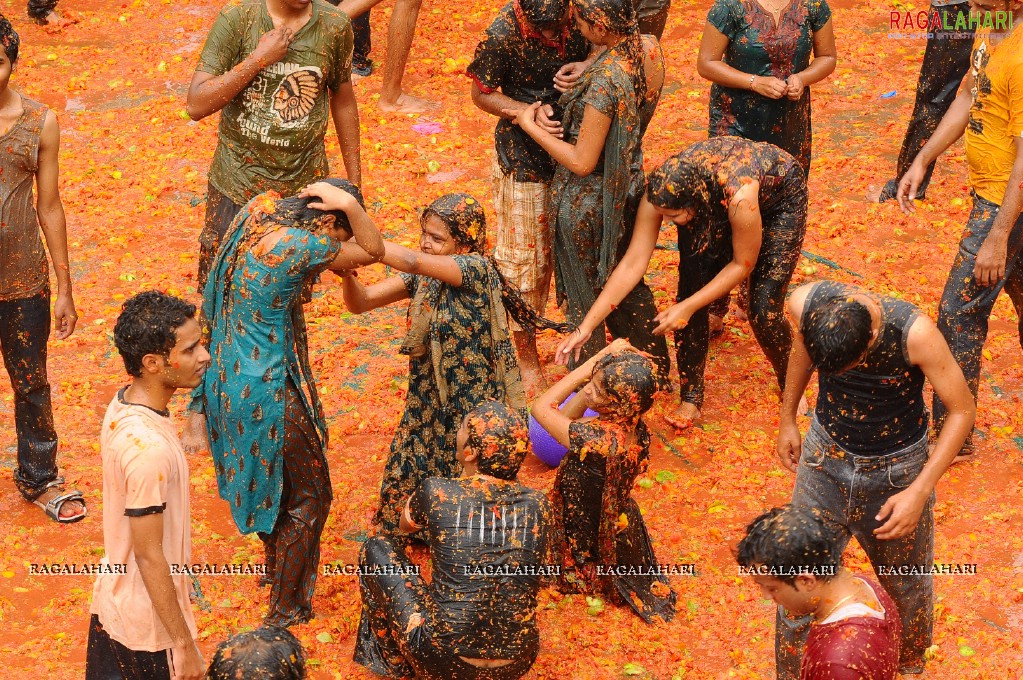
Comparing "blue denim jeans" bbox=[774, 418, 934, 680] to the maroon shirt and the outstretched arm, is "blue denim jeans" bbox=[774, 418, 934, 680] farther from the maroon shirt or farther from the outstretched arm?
the outstretched arm

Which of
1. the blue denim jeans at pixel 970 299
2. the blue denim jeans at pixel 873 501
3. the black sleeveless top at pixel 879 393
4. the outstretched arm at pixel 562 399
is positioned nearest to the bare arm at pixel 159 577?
A: the outstretched arm at pixel 562 399

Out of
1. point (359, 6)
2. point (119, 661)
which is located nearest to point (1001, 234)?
point (119, 661)

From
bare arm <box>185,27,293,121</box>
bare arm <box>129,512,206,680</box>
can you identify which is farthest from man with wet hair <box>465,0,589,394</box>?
bare arm <box>129,512,206,680</box>

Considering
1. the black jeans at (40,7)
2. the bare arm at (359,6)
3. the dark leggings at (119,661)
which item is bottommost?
the black jeans at (40,7)

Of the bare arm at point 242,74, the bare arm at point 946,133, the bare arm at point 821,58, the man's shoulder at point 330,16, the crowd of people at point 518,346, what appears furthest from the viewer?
the bare arm at point 821,58

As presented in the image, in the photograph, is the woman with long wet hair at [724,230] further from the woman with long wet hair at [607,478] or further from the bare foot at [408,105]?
the bare foot at [408,105]

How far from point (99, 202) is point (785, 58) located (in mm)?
5349

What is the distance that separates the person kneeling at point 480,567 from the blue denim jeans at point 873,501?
1.00m

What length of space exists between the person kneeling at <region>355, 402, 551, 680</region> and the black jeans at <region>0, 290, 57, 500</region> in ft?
7.76

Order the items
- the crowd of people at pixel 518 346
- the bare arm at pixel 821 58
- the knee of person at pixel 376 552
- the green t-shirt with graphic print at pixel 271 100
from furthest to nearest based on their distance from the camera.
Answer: the bare arm at pixel 821 58 < the green t-shirt with graphic print at pixel 271 100 < the knee of person at pixel 376 552 < the crowd of people at pixel 518 346

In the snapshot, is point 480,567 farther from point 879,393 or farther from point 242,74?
point 242,74

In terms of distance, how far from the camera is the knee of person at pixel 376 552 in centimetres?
472

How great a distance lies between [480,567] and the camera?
4.34 meters

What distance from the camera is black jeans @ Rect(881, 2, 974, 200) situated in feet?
27.6
